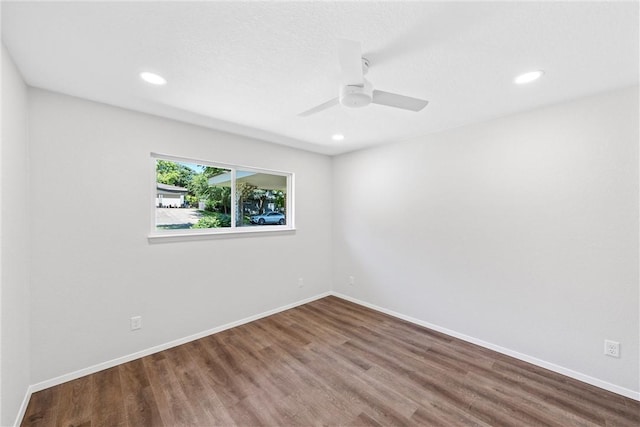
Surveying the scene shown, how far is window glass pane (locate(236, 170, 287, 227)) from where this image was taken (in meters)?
3.31

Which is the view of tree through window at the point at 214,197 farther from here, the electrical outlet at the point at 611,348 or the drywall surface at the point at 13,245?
the electrical outlet at the point at 611,348

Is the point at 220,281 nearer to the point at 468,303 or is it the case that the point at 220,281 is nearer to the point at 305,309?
the point at 305,309

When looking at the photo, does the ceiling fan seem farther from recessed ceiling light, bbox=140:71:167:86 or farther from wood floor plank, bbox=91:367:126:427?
wood floor plank, bbox=91:367:126:427

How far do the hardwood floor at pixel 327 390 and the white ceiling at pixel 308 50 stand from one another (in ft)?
7.75

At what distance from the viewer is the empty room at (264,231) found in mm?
1389

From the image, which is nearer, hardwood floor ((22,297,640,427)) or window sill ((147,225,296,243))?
hardwood floor ((22,297,640,427))

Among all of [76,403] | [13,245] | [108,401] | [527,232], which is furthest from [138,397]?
[527,232]

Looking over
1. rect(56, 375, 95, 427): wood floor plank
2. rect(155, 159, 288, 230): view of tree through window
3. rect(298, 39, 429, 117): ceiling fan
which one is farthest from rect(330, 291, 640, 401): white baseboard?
rect(56, 375, 95, 427): wood floor plank

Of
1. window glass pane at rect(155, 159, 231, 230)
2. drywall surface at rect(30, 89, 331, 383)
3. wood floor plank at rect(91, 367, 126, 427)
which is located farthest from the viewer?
window glass pane at rect(155, 159, 231, 230)

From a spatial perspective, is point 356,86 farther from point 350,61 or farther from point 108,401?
point 108,401

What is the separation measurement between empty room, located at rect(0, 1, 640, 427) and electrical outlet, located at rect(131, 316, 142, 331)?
0.06ft

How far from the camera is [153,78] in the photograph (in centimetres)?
181

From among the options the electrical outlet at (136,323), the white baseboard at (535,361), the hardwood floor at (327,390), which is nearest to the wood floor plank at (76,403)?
the hardwood floor at (327,390)

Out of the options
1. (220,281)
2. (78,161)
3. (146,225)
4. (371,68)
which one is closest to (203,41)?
(371,68)
